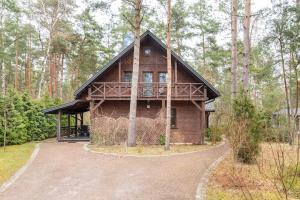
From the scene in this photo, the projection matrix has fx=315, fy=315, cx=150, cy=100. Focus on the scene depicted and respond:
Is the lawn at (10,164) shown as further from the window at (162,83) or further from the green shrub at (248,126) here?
the window at (162,83)

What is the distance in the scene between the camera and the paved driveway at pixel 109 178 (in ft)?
24.9

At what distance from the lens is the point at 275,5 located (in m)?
16.2

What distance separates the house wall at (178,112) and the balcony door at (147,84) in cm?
118

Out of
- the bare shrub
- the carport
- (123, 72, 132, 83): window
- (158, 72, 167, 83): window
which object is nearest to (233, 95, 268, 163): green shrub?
the bare shrub

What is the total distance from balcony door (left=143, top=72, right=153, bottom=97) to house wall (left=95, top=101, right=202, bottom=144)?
3.88 ft

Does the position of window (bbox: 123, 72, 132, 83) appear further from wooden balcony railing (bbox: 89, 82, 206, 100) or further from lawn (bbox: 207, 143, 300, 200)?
lawn (bbox: 207, 143, 300, 200)

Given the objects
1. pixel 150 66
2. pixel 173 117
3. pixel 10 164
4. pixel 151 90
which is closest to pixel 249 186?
pixel 10 164

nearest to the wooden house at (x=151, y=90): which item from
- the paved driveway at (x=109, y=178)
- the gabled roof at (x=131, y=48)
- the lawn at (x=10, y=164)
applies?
the gabled roof at (x=131, y=48)

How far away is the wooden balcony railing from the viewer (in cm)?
1908

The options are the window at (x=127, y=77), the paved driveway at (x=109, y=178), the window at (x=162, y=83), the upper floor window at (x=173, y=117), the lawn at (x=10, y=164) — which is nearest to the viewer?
the paved driveway at (x=109, y=178)

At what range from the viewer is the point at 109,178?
9281mm

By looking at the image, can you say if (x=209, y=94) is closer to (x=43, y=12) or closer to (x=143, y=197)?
(x=143, y=197)

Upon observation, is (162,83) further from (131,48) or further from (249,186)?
(249,186)

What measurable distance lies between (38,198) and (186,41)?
27.6 meters
